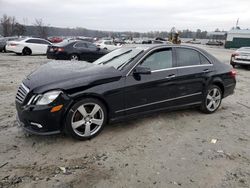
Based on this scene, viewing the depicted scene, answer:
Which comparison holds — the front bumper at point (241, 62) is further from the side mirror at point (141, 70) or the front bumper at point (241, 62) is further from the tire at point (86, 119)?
the tire at point (86, 119)

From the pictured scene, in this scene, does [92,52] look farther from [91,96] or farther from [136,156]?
[136,156]

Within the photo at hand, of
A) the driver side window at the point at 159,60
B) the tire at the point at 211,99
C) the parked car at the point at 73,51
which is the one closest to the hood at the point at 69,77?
the driver side window at the point at 159,60

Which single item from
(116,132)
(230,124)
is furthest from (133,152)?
(230,124)

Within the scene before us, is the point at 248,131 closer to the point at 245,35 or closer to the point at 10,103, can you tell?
the point at 10,103

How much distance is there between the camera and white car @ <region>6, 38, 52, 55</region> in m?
15.6

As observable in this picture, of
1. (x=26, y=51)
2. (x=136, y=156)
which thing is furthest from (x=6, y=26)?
(x=136, y=156)

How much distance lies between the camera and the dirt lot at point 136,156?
2.65 meters

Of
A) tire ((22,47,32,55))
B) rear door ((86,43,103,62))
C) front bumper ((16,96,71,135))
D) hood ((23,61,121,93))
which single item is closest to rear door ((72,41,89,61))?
rear door ((86,43,103,62))

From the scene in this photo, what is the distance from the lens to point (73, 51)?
12.2 meters

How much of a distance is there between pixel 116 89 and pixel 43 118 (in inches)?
47.2

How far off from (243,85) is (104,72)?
672cm

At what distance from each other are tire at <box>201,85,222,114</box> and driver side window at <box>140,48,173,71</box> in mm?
1243

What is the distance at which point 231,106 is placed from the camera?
557 cm

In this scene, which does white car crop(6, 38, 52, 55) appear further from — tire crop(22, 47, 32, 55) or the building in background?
the building in background
